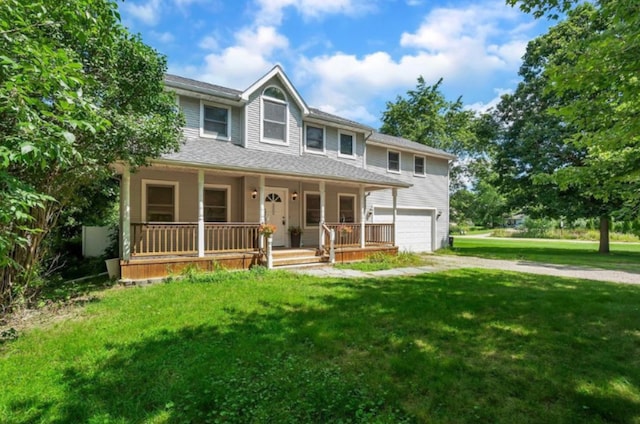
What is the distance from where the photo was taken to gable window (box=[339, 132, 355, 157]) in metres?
14.4

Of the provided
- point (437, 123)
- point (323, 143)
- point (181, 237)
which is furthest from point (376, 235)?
point (437, 123)

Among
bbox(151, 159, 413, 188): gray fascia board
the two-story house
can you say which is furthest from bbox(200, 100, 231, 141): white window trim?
bbox(151, 159, 413, 188): gray fascia board

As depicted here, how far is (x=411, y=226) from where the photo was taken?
16.7m

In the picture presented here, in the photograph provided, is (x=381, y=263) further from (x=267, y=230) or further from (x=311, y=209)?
(x=267, y=230)

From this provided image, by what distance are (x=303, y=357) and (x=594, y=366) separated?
3210 millimetres

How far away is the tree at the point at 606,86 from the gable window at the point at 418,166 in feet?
37.8

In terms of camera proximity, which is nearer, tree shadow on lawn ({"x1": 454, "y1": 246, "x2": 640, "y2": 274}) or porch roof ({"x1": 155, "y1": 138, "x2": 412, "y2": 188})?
porch roof ({"x1": 155, "y1": 138, "x2": 412, "y2": 188})

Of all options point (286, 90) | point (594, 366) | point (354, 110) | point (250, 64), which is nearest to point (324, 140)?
point (286, 90)

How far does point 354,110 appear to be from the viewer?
31.5 m

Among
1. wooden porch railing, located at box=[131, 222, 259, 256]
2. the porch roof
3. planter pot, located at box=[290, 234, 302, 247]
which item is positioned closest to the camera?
wooden porch railing, located at box=[131, 222, 259, 256]

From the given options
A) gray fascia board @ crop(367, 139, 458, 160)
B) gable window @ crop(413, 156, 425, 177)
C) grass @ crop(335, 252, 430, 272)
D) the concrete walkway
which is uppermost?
gray fascia board @ crop(367, 139, 458, 160)

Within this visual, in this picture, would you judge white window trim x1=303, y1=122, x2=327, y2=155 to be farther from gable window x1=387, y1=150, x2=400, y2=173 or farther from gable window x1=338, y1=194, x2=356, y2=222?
gable window x1=387, y1=150, x2=400, y2=173

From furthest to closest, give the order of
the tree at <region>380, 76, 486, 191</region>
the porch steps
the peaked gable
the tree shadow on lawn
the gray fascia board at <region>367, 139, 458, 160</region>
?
the tree at <region>380, 76, 486, 191</region>
the gray fascia board at <region>367, 139, 458, 160</region>
the tree shadow on lawn
the peaked gable
the porch steps

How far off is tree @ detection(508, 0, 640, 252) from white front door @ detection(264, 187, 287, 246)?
887 cm
